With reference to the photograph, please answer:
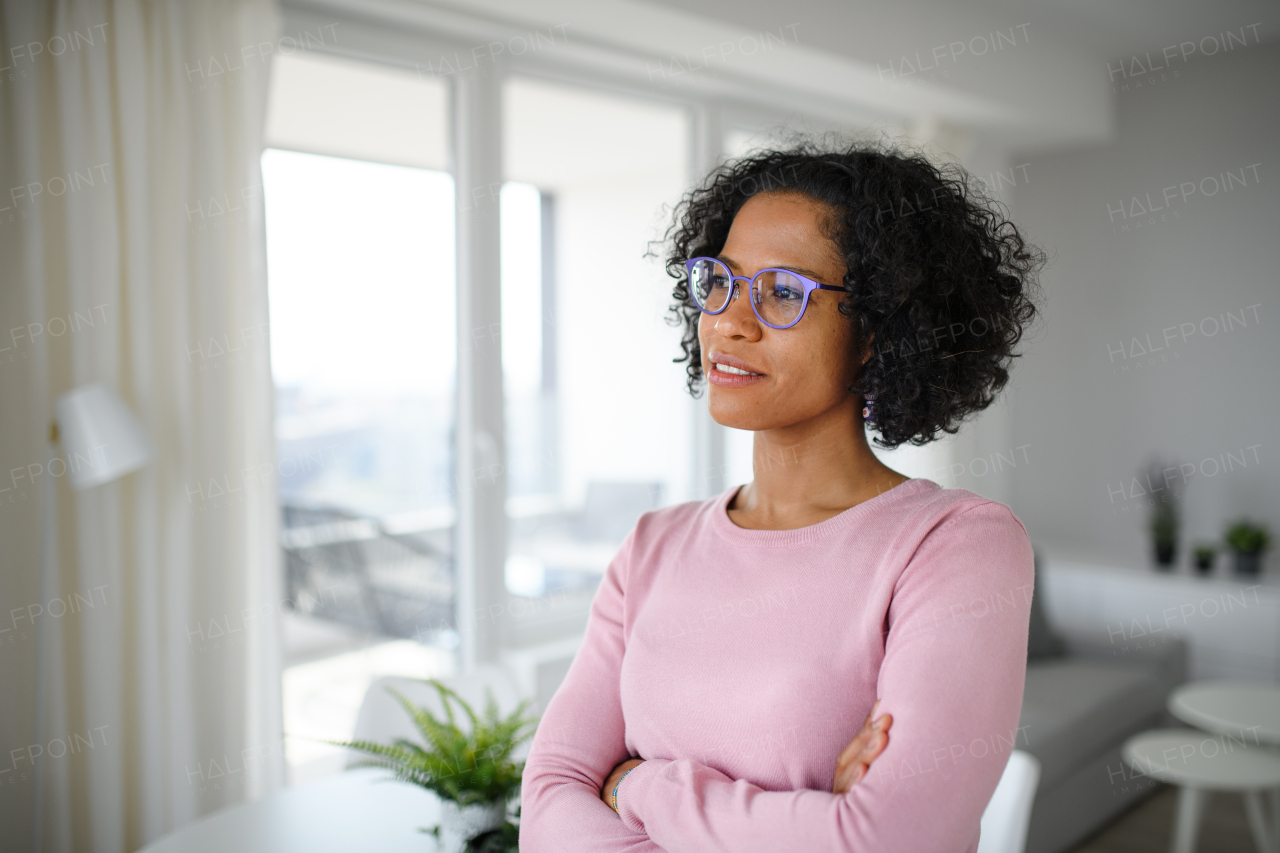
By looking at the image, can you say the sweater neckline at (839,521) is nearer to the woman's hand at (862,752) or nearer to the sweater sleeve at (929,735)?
the sweater sleeve at (929,735)

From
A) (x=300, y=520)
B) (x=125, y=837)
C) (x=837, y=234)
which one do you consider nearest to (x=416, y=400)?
(x=300, y=520)

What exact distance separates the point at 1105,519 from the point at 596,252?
3138 mm

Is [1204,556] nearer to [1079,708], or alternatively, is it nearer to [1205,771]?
[1079,708]

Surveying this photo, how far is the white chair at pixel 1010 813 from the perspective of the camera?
1.66m

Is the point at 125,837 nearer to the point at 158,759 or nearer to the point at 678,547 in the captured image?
the point at 158,759

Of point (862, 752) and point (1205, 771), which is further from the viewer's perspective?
point (1205, 771)

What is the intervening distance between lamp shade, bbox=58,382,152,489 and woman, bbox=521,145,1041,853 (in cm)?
132

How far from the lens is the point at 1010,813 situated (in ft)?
5.47

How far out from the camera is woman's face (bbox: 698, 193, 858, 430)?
1130 mm

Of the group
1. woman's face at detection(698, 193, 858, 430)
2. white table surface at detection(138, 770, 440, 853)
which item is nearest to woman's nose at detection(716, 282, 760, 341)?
woman's face at detection(698, 193, 858, 430)

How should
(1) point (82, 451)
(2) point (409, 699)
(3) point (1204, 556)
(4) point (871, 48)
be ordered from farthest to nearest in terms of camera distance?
(3) point (1204, 556) < (4) point (871, 48) < (2) point (409, 699) < (1) point (82, 451)

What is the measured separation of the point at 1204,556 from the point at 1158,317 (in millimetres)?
1208

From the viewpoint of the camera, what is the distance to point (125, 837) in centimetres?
228

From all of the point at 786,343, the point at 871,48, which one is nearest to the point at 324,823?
the point at 786,343
